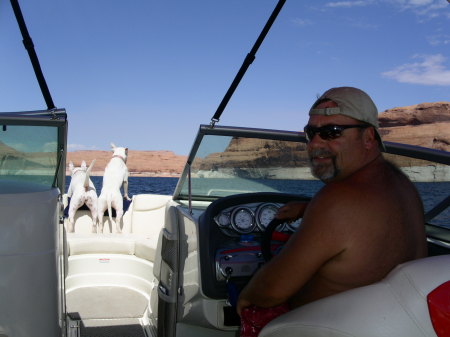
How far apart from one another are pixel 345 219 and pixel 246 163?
2.14m

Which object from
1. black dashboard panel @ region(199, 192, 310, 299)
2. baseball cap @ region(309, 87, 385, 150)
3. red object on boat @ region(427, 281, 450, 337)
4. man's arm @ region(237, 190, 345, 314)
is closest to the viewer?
red object on boat @ region(427, 281, 450, 337)

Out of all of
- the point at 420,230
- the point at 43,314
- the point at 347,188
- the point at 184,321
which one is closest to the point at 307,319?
the point at 347,188

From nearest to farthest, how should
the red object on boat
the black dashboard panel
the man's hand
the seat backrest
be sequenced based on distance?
the red object on boat, the man's hand, the black dashboard panel, the seat backrest

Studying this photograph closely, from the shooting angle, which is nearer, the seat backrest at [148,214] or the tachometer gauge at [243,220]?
the tachometer gauge at [243,220]

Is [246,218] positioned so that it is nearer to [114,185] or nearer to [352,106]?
[352,106]

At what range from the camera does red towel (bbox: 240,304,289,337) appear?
71.2 inches

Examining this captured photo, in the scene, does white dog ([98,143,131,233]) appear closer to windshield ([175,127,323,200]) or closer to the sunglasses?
windshield ([175,127,323,200])

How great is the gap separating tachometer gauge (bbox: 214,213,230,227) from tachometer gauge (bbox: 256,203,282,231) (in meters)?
0.18

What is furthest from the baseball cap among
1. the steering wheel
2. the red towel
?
the red towel

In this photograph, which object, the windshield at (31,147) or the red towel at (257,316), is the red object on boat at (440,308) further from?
the windshield at (31,147)

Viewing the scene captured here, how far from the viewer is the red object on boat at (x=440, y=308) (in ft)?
3.93

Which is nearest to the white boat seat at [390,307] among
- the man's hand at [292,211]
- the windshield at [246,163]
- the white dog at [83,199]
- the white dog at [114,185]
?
the man's hand at [292,211]

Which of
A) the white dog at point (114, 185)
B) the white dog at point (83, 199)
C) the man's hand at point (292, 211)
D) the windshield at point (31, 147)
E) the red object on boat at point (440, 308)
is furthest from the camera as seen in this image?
the white dog at point (114, 185)

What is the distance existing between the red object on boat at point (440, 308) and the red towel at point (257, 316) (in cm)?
69
